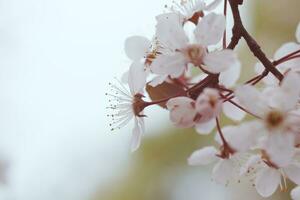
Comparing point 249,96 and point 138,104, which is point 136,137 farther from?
point 249,96

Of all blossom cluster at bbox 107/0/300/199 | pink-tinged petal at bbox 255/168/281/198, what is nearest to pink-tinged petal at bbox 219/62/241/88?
blossom cluster at bbox 107/0/300/199

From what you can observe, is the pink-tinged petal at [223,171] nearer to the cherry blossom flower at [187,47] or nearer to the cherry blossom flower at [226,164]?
the cherry blossom flower at [226,164]

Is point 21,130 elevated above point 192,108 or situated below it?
below

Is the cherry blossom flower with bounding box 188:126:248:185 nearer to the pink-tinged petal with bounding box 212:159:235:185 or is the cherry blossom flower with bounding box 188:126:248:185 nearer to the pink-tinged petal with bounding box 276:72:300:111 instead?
the pink-tinged petal with bounding box 212:159:235:185

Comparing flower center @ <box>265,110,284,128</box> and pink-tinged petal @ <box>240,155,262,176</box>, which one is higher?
flower center @ <box>265,110,284,128</box>

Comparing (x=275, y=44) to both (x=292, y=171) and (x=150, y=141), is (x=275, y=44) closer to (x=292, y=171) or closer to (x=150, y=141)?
(x=150, y=141)

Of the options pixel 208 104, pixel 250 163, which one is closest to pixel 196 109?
pixel 208 104

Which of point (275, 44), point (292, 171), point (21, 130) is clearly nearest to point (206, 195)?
point (275, 44)
